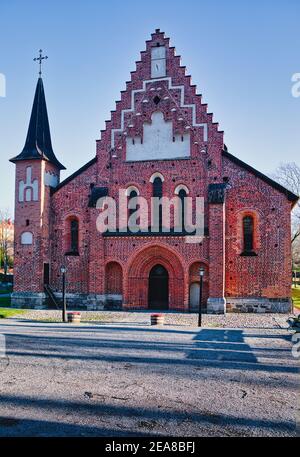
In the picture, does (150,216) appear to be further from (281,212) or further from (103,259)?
(281,212)

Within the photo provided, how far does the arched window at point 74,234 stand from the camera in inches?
966

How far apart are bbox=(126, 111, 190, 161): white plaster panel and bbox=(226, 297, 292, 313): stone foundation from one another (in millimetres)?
8191

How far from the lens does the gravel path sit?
59.3 feet

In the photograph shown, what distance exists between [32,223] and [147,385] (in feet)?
55.9

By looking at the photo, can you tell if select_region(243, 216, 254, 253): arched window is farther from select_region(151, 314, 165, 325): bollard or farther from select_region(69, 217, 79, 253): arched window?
select_region(69, 217, 79, 253): arched window

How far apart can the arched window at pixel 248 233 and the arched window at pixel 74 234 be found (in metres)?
9.53

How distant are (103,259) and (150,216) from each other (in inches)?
138

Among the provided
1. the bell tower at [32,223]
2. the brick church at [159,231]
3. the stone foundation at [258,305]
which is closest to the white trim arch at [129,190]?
the brick church at [159,231]

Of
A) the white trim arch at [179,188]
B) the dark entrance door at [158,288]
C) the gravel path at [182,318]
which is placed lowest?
the gravel path at [182,318]

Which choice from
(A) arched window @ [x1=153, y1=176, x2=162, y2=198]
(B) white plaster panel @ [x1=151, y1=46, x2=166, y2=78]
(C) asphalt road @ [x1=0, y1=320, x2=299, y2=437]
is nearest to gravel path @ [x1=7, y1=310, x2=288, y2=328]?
(C) asphalt road @ [x1=0, y1=320, x2=299, y2=437]

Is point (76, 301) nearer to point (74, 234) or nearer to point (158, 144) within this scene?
point (74, 234)

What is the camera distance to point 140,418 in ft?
22.6

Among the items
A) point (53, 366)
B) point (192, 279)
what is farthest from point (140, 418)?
point (192, 279)

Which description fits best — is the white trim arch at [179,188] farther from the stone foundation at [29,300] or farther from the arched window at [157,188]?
the stone foundation at [29,300]
